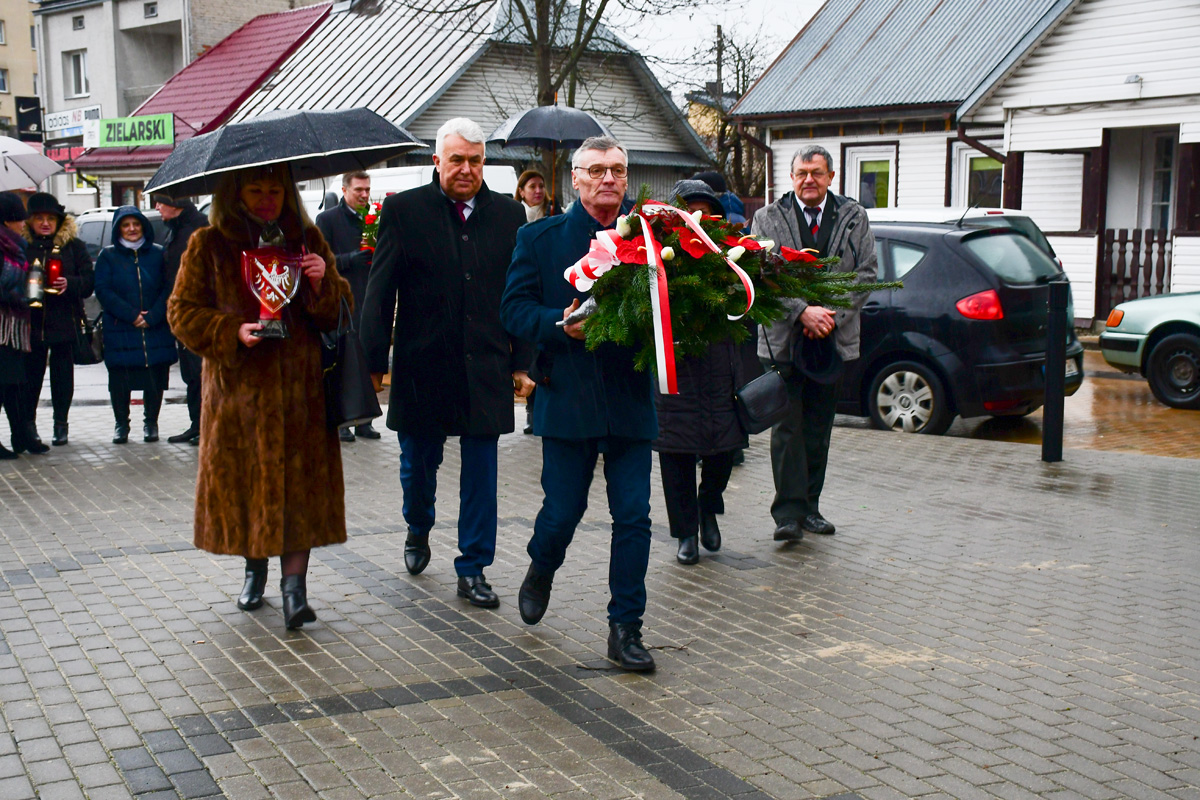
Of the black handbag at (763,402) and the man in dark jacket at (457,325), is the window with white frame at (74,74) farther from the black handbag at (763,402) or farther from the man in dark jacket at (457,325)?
the black handbag at (763,402)

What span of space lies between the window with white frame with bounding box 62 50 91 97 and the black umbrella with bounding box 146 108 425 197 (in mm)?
42298

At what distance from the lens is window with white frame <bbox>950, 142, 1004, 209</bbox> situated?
26.1 metres

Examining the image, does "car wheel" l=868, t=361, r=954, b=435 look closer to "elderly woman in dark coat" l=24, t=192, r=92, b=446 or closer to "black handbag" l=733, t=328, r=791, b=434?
"black handbag" l=733, t=328, r=791, b=434

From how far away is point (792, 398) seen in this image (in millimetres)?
7270

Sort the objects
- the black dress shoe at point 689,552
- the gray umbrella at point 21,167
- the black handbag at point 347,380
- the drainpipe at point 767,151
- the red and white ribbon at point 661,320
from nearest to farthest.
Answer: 1. the red and white ribbon at point 661,320
2. the black handbag at point 347,380
3. the black dress shoe at point 689,552
4. the gray umbrella at point 21,167
5. the drainpipe at point 767,151

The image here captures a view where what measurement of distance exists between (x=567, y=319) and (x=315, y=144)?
1.32m

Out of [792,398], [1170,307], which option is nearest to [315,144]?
[792,398]

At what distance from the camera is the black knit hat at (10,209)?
10.2 m

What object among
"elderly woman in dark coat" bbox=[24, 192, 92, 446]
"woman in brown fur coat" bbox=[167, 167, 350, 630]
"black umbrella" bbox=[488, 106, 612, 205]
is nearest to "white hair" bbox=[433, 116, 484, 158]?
"woman in brown fur coat" bbox=[167, 167, 350, 630]

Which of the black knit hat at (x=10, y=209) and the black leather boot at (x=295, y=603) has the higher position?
the black knit hat at (x=10, y=209)

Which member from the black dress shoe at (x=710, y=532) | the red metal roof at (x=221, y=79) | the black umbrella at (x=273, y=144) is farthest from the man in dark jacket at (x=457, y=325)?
the red metal roof at (x=221, y=79)

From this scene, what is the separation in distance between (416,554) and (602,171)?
7.99ft

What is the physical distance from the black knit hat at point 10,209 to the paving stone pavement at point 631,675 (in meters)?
3.06

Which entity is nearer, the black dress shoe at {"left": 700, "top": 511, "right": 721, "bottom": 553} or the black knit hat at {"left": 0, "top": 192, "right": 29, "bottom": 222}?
the black dress shoe at {"left": 700, "top": 511, "right": 721, "bottom": 553}
